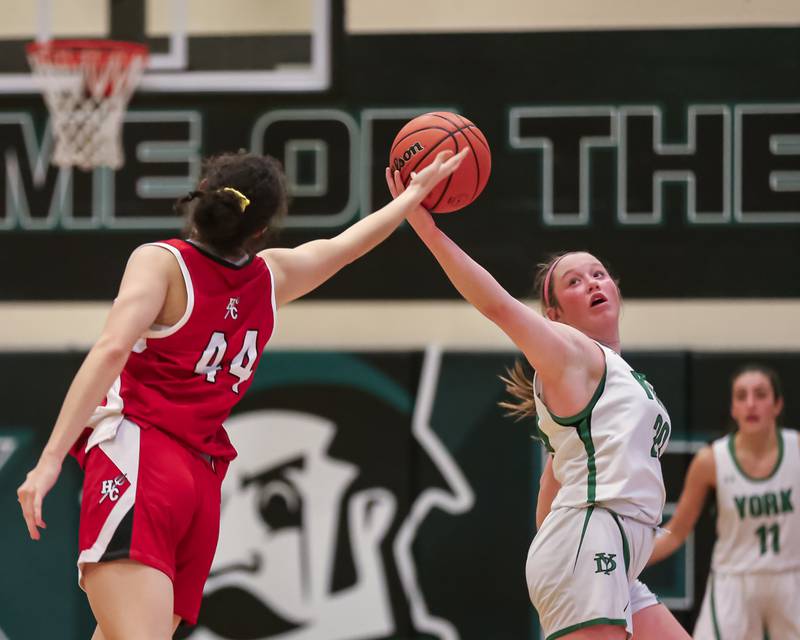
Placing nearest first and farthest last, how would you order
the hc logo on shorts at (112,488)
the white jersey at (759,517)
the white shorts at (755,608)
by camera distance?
1. the hc logo on shorts at (112,488)
2. the white shorts at (755,608)
3. the white jersey at (759,517)

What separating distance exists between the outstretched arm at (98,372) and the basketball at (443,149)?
1.00 metres

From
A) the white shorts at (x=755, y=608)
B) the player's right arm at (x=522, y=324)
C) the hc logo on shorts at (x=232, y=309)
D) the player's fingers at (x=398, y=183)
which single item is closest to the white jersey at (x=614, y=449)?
the player's right arm at (x=522, y=324)

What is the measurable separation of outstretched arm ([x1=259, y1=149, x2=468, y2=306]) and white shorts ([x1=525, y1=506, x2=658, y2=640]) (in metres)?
0.95

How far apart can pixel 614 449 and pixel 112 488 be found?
1372 millimetres

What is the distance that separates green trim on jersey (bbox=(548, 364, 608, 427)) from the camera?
3.81m

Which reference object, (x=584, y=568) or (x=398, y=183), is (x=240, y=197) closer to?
(x=398, y=183)

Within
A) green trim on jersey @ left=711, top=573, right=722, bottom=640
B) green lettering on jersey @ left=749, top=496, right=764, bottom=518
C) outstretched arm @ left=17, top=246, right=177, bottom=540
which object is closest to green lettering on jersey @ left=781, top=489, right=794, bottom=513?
green lettering on jersey @ left=749, top=496, right=764, bottom=518

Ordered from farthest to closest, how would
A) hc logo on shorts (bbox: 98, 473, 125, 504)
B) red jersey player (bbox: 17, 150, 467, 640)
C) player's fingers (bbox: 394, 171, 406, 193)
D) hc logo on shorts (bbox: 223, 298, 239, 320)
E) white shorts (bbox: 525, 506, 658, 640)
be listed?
player's fingers (bbox: 394, 171, 406, 193)
white shorts (bbox: 525, 506, 658, 640)
hc logo on shorts (bbox: 223, 298, 239, 320)
hc logo on shorts (bbox: 98, 473, 125, 504)
red jersey player (bbox: 17, 150, 467, 640)

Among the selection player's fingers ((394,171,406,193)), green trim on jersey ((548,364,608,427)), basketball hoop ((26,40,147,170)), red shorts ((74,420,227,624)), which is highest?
basketball hoop ((26,40,147,170))

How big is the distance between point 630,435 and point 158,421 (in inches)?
51.2

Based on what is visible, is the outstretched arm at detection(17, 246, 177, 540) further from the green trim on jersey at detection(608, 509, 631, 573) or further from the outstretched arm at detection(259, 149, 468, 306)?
the green trim on jersey at detection(608, 509, 631, 573)

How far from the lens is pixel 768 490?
6.62 metres

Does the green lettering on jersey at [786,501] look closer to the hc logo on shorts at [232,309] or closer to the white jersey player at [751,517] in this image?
the white jersey player at [751,517]

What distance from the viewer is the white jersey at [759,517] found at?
21.6 ft
